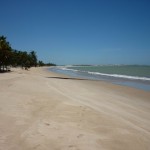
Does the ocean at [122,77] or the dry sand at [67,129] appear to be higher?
the dry sand at [67,129]

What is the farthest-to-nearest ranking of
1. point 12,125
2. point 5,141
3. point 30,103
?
point 30,103 < point 12,125 < point 5,141

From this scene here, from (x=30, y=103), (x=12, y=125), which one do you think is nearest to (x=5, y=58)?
(x=30, y=103)

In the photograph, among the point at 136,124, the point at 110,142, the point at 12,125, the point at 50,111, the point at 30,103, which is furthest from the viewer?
the point at 30,103

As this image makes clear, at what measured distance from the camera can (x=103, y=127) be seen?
6.71 meters

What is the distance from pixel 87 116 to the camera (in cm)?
791

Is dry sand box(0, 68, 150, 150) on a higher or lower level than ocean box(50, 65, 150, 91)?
higher

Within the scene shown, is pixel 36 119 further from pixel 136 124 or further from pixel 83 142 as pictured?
pixel 136 124

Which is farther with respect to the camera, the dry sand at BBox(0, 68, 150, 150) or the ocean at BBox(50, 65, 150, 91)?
the ocean at BBox(50, 65, 150, 91)

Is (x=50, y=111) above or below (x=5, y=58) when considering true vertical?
below

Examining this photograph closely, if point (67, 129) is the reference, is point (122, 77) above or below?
below

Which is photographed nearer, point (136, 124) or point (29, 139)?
point (29, 139)

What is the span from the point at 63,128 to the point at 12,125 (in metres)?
1.51

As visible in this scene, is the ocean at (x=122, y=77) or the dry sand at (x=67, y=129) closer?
the dry sand at (x=67, y=129)

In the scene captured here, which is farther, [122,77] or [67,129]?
[122,77]
